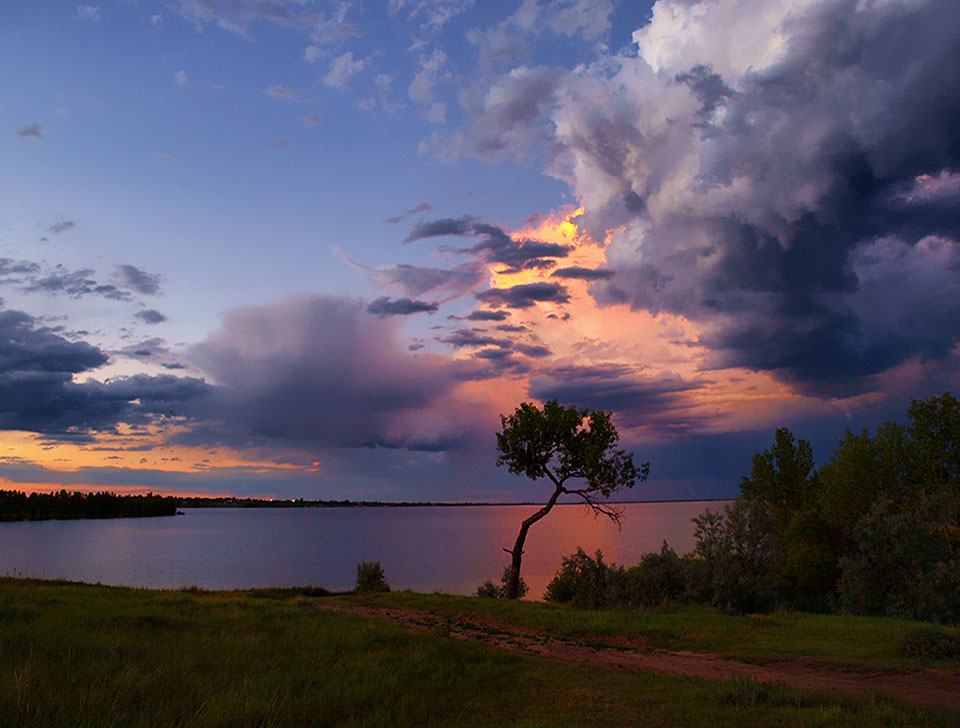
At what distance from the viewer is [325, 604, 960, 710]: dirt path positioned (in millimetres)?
12875

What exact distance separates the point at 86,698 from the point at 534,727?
6.39 meters

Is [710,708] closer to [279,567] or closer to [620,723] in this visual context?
[620,723]

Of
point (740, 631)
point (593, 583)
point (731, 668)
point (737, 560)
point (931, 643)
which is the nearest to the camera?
point (731, 668)

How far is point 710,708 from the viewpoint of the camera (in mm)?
10367

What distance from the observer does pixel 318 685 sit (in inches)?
409

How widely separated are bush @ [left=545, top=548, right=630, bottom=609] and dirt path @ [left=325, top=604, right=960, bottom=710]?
9.88 metres

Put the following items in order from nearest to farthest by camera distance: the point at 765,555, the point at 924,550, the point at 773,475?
the point at 765,555, the point at 924,550, the point at 773,475

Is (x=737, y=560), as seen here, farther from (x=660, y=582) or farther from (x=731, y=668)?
(x=731, y=668)

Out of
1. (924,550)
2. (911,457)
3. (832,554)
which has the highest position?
(911,457)

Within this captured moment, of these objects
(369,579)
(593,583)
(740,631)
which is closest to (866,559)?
(593,583)

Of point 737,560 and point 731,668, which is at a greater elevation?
point 737,560

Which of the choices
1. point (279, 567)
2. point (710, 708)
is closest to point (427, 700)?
point (710, 708)

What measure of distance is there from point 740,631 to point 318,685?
15927 mm

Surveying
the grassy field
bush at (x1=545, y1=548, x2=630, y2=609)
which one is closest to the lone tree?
bush at (x1=545, y1=548, x2=630, y2=609)
